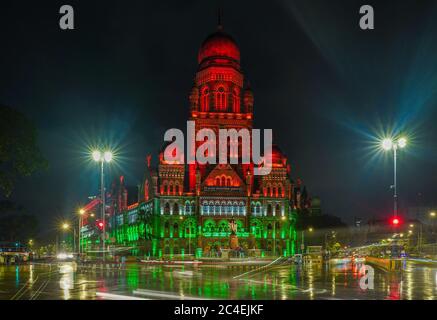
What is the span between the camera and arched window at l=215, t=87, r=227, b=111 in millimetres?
119312

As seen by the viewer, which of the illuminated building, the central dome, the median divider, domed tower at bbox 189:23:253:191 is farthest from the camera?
the central dome

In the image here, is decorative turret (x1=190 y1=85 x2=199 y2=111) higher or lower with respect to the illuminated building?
Answer: higher

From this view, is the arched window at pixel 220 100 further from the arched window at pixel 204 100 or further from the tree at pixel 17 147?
the tree at pixel 17 147

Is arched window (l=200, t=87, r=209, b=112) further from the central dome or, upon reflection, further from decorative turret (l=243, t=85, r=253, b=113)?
the central dome

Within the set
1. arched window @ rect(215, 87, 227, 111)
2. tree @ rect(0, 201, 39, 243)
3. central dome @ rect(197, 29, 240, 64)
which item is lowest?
tree @ rect(0, 201, 39, 243)

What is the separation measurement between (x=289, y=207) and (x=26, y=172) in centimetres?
7559

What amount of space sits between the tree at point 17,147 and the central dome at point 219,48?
8168 cm

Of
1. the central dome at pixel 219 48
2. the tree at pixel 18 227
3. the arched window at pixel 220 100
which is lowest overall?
the tree at pixel 18 227

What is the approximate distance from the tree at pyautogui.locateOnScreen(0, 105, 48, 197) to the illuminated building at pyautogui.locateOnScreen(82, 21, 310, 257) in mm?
59181

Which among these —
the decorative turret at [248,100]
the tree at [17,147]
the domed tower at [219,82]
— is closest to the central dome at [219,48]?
the domed tower at [219,82]

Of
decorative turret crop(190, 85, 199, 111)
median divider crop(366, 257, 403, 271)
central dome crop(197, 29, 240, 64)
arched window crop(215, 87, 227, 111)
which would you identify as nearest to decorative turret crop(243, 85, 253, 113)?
arched window crop(215, 87, 227, 111)

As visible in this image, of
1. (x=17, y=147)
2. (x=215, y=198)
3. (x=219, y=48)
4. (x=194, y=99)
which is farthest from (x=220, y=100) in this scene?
(x=17, y=147)

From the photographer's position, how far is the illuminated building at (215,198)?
108250mm
